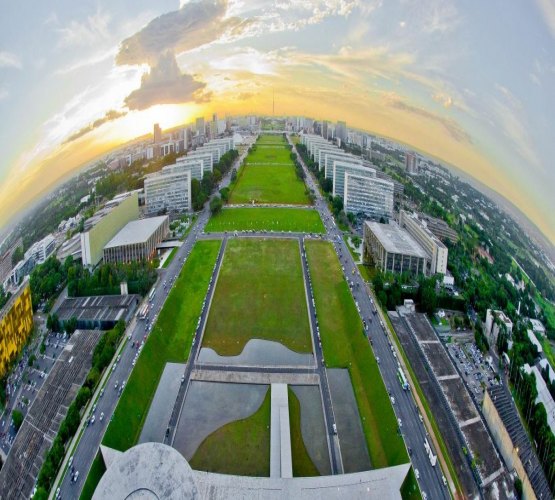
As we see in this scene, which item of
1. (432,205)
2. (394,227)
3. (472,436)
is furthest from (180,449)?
(432,205)

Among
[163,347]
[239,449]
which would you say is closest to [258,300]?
Result: [163,347]

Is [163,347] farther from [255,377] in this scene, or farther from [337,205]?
[337,205]

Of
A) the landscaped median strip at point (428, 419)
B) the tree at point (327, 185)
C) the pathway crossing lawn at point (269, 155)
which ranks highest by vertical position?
the pathway crossing lawn at point (269, 155)

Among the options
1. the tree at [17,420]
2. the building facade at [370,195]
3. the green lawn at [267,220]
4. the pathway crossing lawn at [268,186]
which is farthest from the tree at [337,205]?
the tree at [17,420]

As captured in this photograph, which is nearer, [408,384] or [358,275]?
[408,384]

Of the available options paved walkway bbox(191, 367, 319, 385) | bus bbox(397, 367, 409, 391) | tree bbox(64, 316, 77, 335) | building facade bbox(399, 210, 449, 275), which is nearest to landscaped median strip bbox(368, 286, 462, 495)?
bus bbox(397, 367, 409, 391)

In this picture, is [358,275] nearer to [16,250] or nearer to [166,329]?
[166,329]

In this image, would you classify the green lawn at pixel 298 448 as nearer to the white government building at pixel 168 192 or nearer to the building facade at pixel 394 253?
the building facade at pixel 394 253
